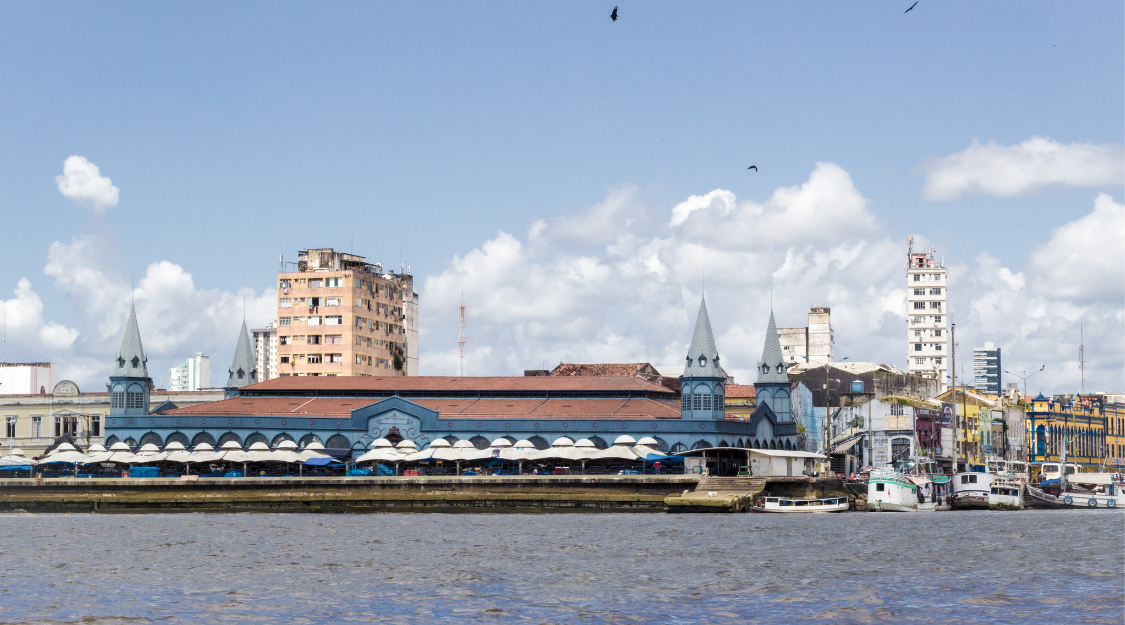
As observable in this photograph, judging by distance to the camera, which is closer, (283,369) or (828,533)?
(828,533)

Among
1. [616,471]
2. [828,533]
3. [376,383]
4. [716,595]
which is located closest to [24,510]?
[376,383]

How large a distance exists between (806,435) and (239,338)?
57.4 meters

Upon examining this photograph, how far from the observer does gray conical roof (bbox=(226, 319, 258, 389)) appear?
140 metres

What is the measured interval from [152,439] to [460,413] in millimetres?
25965

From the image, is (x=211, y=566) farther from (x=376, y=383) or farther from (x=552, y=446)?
(x=376, y=383)

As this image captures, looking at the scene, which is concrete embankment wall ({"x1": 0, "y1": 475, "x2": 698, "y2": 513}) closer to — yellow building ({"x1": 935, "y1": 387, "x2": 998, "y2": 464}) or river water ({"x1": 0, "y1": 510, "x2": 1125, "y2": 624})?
river water ({"x1": 0, "y1": 510, "x2": 1125, "y2": 624})

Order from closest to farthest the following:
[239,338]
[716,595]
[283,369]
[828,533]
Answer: [716,595] < [828,533] < [239,338] < [283,369]

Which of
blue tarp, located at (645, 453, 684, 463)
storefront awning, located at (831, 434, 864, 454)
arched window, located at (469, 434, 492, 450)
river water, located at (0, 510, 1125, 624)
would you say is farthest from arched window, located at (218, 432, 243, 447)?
storefront awning, located at (831, 434, 864, 454)

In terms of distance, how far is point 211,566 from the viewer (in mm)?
57469

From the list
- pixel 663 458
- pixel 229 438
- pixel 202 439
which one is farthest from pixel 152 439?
Answer: pixel 663 458

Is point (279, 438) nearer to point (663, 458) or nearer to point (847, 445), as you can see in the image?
point (663, 458)

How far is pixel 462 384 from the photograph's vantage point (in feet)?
423

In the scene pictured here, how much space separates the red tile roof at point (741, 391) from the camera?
150500mm

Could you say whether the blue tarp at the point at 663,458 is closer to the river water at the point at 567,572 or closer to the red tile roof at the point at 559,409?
the red tile roof at the point at 559,409
